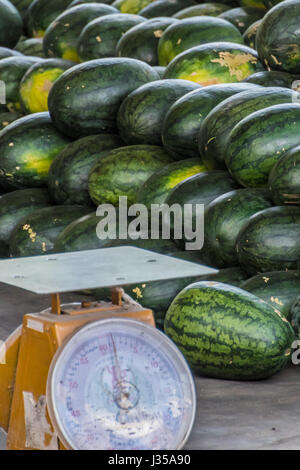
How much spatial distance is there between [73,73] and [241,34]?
1.73m

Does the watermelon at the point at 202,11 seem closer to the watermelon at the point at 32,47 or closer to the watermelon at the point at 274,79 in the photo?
the watermelon at the point at 32,47

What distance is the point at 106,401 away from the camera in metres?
2.56

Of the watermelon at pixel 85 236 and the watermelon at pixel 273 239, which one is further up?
the watermelon at pixel 273 239

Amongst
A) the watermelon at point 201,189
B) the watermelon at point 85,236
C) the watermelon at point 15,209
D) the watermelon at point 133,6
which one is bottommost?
the watermelon at point 15,209

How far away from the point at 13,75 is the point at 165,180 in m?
2.54

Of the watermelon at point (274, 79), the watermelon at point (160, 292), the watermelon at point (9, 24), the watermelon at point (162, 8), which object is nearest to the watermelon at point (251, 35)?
the watermelon at point (274, 79)

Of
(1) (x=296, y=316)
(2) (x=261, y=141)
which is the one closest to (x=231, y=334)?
(1) (x=296, y=316)

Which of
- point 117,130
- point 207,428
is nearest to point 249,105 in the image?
point 117,130

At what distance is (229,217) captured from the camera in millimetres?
4484

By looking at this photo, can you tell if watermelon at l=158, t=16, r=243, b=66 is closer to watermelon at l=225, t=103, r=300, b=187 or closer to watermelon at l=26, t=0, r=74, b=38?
watermelon at l=225, t=103, r=300, b=187

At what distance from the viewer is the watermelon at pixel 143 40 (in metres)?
6.80

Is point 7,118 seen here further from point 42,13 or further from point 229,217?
point 229,217

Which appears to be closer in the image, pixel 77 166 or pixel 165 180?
pixel 165 180

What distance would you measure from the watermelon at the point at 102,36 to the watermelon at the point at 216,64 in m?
1.10
